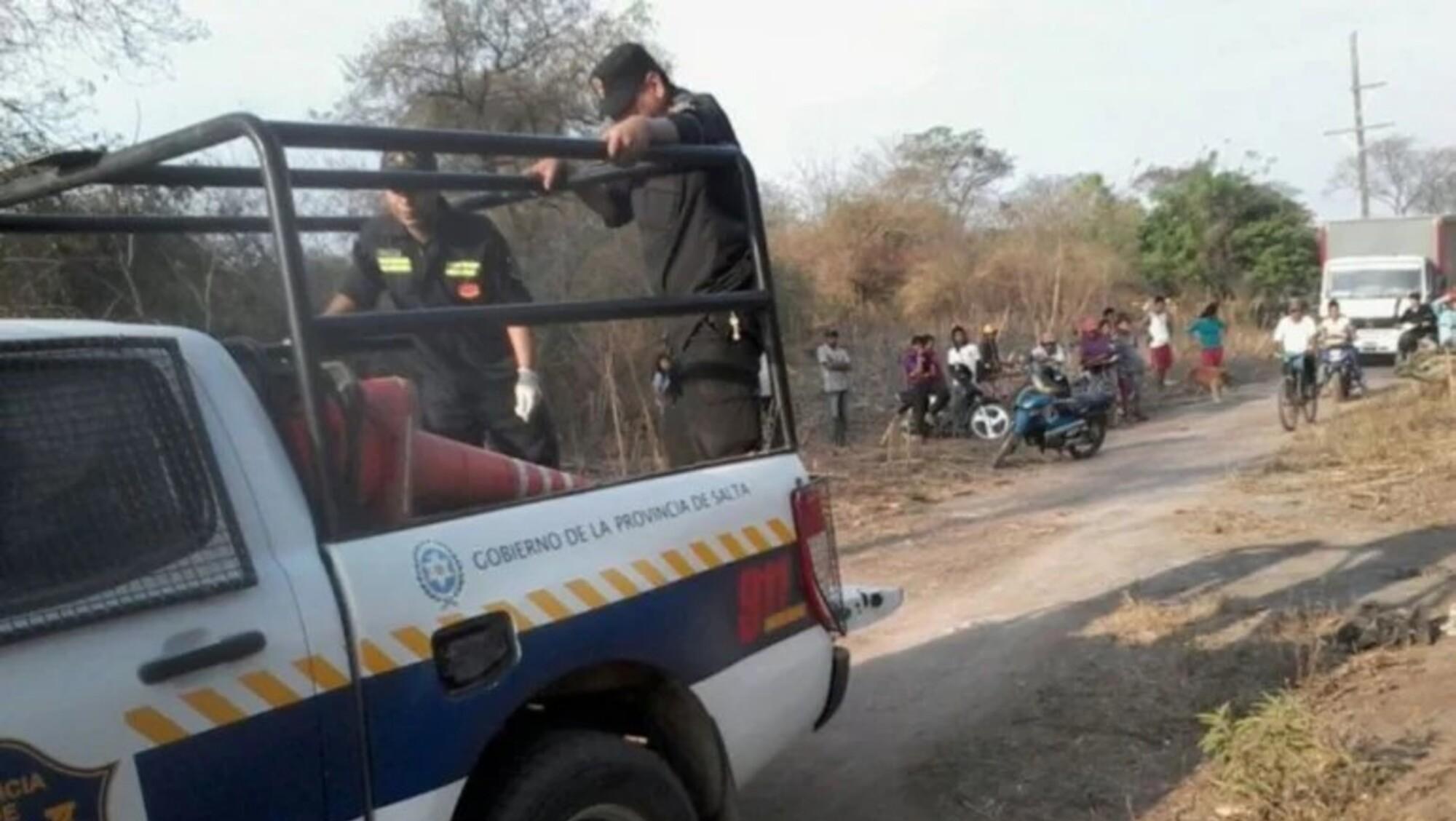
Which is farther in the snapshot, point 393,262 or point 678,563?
point 393,262

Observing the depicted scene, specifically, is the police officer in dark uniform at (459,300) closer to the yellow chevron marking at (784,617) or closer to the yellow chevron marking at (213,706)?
the yellow chevron marking at (784,617)

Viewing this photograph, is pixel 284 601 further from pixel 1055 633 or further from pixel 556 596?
pixel 1055 633

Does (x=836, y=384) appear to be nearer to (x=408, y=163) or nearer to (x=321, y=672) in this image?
(x=408, y=163)

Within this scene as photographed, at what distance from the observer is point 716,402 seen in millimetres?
4160

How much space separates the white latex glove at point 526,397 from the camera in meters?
4.22

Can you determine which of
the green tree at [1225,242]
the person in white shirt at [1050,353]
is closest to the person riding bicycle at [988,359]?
the person in white shirt at [1050,353]

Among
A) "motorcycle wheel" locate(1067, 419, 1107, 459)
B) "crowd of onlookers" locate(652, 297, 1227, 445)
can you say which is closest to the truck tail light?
"motorcycle wheel" locate(1067, 419, 1107, 459)

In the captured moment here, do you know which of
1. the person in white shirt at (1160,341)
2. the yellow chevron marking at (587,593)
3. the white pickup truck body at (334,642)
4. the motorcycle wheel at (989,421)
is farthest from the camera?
the person in white shirt at (1160,341)

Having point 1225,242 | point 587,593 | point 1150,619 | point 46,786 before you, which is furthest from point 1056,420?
point 1225,242

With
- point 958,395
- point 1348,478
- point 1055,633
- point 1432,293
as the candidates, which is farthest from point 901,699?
point 1432,293

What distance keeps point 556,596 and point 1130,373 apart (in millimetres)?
17529

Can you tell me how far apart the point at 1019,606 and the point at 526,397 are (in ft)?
12.6

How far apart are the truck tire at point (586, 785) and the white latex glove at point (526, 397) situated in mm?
1352

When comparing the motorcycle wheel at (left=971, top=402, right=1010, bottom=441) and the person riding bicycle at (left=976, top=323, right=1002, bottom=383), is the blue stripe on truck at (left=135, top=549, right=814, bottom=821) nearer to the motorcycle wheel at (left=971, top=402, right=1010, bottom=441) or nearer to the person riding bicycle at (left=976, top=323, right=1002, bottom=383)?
the motorcycle wheel at (left=971, top=402, right=1010, bottom=441)
